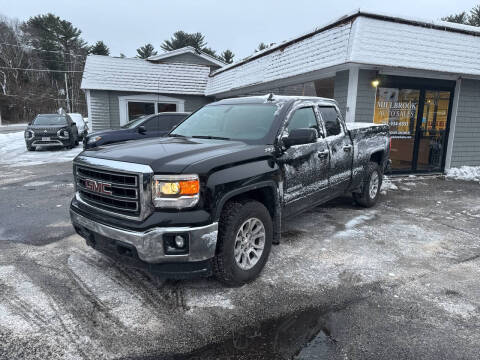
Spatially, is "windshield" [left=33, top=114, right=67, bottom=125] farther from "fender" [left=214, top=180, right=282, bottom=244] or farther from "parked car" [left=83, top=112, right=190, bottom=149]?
"fender" [left=214, top=180, right=282, bottom=244]

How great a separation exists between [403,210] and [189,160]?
498 cm

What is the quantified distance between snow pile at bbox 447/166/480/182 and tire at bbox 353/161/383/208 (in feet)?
15.8

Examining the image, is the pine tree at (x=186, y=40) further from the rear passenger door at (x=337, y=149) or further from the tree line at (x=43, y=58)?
the rear passenger door at (x=337, y=149)

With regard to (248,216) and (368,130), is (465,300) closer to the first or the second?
(248,216)

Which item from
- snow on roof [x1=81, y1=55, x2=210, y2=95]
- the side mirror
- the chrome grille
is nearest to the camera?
the chrome grille

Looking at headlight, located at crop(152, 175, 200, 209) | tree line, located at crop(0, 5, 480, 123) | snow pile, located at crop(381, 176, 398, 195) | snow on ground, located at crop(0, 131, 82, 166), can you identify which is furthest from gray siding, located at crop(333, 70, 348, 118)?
tree line, located at crop(0, 5, 480, 123)

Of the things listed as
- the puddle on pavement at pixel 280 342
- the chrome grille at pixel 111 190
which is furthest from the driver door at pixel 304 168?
the chrome grille at pixel 111 190

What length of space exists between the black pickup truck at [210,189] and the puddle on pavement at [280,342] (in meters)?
0.62

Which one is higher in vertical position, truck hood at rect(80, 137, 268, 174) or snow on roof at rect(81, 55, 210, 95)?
snow on roof at rect(81, 55, 210, 95)

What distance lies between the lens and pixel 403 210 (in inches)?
249

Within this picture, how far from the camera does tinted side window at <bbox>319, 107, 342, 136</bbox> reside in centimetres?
479

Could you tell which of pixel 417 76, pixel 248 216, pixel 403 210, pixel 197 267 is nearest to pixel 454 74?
pixel 417 76

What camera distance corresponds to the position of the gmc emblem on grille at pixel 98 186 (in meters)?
3.07

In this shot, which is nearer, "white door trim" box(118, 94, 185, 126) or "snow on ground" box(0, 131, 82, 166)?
"snow on ground" box(0, 131, 82, 166)
